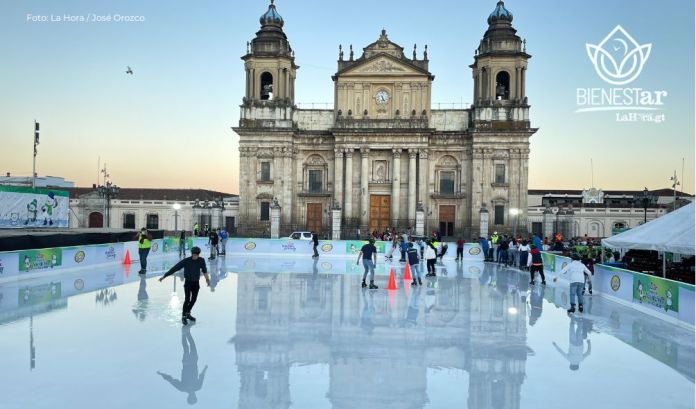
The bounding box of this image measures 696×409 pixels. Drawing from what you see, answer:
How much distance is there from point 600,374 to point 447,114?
3935 cm

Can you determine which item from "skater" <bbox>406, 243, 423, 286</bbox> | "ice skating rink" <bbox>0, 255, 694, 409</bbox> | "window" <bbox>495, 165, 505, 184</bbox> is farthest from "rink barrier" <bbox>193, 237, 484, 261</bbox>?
"window" <bbox>495, 165, 505, 184</bbox>

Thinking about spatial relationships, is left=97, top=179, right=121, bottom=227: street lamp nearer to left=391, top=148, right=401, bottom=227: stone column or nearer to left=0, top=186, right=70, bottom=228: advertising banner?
left=0, top=186, right=70, bottom=228: advertising banner

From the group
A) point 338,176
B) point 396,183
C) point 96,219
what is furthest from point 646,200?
point 96,219

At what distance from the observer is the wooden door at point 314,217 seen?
44969mm

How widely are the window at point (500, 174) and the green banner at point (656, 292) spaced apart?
98.1 feet


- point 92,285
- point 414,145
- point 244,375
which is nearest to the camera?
point 244,375

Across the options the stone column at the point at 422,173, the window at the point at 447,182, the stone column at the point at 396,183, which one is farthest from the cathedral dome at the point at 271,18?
the window at the point at 447,182

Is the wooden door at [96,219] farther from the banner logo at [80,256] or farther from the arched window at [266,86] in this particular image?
the banner logo at [80,256]

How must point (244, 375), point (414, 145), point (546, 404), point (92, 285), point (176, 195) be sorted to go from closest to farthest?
point (546, 404) < point (244, 375) < point (92, 285) < point (414, 145) < point (176, 195)

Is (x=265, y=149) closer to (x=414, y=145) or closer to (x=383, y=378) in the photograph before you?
(x=414, y=145)

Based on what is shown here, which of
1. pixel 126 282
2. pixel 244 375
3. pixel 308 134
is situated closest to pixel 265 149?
pixel 308 134

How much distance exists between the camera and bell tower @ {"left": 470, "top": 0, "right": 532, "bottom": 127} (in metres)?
42.9

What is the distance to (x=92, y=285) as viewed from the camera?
51.7 feet

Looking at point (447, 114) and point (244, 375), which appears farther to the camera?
point (447, 114)
